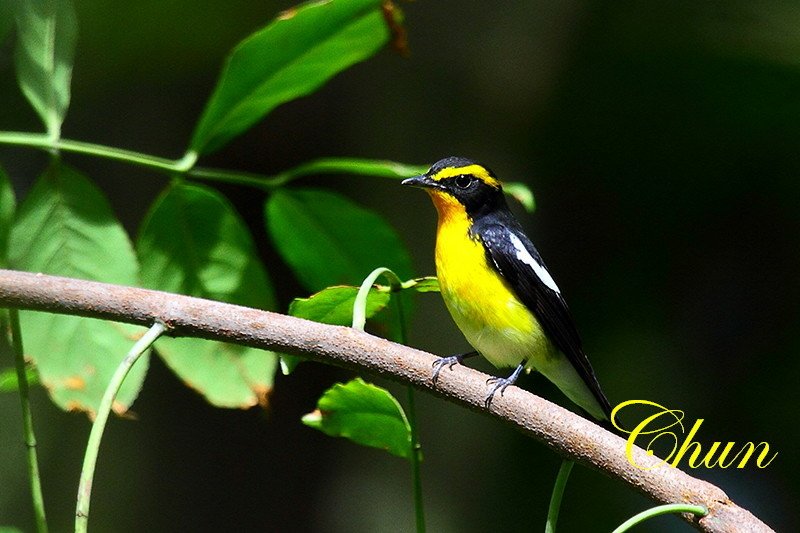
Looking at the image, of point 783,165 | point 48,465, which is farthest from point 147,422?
point 783,165

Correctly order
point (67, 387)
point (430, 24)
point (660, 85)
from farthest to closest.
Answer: point (430, 24) → point (660, 85) → point (67, 387)

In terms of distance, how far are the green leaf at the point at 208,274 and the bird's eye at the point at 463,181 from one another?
60 cm

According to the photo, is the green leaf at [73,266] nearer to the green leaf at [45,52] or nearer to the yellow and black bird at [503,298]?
the green leaf at [45,52]

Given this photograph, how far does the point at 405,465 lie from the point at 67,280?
2.13 meters

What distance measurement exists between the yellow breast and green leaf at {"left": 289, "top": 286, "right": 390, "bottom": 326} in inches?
23.8

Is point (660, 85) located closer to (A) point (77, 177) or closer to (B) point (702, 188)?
(B) point (702, 188)

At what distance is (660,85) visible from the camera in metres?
2.88

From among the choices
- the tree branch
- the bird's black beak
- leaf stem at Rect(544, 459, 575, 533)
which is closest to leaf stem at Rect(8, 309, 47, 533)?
the tree branch

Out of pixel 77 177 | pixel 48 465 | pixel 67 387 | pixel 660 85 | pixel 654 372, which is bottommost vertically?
pixel 48 465

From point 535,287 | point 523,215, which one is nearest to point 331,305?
point 535,287

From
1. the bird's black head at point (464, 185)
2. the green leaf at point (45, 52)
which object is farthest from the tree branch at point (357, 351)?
the bird's black head at point (464, 185)

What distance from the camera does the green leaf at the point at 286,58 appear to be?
1.35m

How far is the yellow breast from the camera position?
178 centimetres

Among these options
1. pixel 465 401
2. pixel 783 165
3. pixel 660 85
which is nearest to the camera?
pixel 465 401
